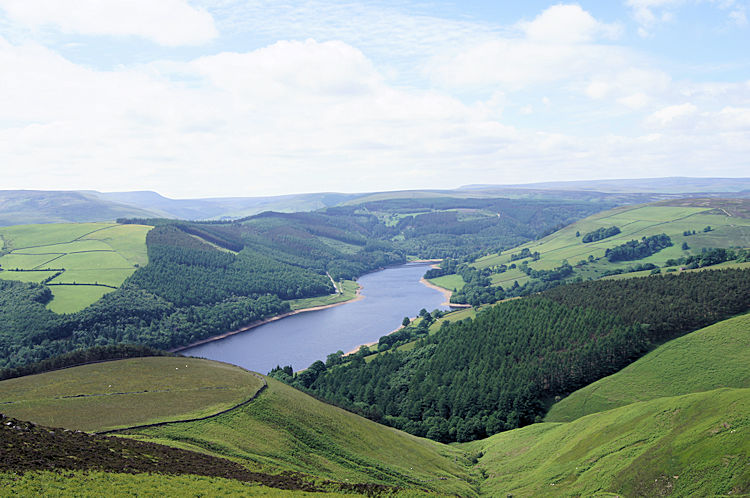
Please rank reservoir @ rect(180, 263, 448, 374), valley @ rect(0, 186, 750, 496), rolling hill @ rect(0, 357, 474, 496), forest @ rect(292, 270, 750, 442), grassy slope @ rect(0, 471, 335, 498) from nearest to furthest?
1. grassy slope @ rect(0, 471, 335, 498)
2. valley @ rect(0, 186, 750, 496)
3. rolling hill @ rect(0, 357, 474, 496)
4. forest @ rect(292, 270, 750, 442)
5. reservoir @ rect(180, 263, 448, 374)

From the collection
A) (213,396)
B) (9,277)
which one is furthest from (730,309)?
(9,277)

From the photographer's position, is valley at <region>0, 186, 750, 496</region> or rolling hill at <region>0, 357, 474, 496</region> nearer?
valley at <region>0, 186, 750, 496</region>

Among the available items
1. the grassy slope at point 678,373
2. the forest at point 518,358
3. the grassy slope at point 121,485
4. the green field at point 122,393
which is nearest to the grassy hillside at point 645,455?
the grassy slope at point 678,373

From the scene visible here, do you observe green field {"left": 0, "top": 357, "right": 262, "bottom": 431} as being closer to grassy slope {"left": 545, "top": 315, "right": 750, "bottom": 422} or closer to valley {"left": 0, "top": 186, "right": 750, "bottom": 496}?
valley {"left": 0, "top": 186, "right": 750, "bottom": 496}

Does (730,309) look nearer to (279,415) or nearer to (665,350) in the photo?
(665,350)

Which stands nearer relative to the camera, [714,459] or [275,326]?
[714,459]

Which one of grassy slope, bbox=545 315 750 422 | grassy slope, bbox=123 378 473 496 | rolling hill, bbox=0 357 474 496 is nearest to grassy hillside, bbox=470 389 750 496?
rolling hill, bbox=0 357 474 496

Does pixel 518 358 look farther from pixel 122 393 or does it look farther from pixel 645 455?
pixel 122 393
